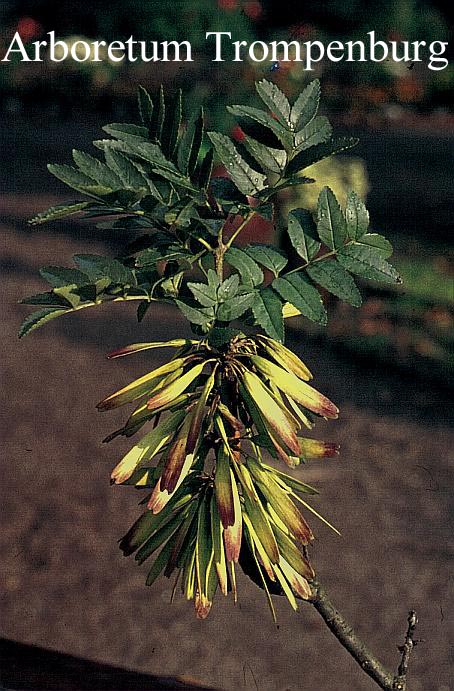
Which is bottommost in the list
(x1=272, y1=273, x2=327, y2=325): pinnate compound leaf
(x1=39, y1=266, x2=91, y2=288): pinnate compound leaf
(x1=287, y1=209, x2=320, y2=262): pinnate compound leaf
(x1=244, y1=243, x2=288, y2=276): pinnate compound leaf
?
(x1=272, y1=273, x2=327, y2=325): pinnate compound leaf

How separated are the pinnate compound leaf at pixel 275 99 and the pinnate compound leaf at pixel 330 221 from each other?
0.08 m

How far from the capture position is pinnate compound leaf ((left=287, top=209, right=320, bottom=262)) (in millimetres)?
989

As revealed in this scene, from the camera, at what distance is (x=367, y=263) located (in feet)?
3.26

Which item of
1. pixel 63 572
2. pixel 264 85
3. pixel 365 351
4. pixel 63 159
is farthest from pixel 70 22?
pixel 264 85

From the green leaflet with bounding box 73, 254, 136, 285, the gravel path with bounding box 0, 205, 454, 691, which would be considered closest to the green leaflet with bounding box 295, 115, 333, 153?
the green leaflet with bounding box 73, 254, 136, 285

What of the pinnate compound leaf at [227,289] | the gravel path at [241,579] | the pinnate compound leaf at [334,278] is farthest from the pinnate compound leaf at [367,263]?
the gravel path at [241,579]

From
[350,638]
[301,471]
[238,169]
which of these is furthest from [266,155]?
[301,471]

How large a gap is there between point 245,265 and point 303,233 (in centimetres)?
7

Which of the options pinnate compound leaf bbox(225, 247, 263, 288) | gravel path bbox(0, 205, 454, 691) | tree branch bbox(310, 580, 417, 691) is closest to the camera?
pinnate compound leaf bbox(225, 247, 263, 288)

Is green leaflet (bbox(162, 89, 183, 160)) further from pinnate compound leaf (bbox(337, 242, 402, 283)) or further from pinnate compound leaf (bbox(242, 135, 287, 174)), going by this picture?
pinnate compound leaf (bbox(337, 242, 402, 283))

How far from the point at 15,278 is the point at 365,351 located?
8.13ft

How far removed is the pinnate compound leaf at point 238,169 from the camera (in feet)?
3.19

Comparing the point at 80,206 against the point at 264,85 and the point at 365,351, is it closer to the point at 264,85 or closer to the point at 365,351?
the point at 264,85

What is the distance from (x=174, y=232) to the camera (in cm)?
101
